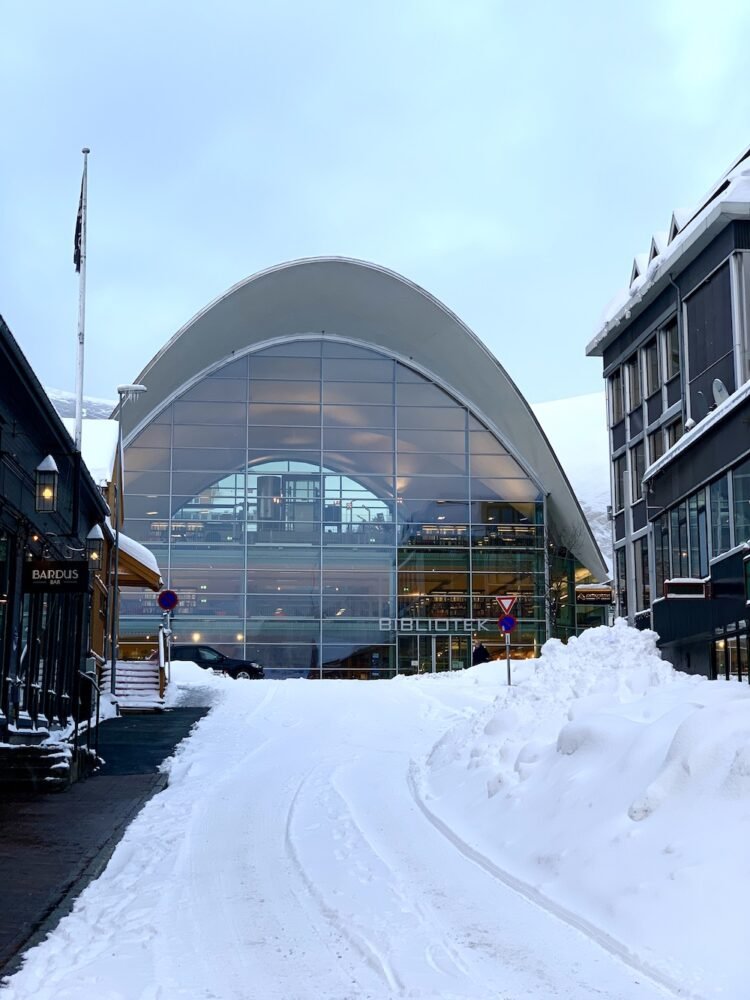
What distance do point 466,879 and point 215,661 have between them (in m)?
32.8

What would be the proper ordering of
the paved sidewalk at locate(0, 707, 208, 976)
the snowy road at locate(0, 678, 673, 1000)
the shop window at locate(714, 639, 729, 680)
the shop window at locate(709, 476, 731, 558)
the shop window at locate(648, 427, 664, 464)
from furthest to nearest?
1. the shop window at locate(648, 427, 664, 464)
2. the shop window at locate(714, 639, 729, 680)
3. the shop window at locate(709, 476, 731, 558)
4. the paved sidewalk at locate(0, 707, 208, 976)
5. the snowy road at locate(0, 678, 673, 1000)

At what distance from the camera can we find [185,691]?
30.2 m

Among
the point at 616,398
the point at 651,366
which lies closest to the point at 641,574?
the point at 651,366

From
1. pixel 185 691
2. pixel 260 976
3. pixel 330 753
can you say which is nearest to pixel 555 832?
pixel 260 976

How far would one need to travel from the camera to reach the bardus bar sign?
44.1 metres

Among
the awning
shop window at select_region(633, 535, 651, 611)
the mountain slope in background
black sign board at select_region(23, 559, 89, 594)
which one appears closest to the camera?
black sign board at select_region(23, 559, 89, 594)

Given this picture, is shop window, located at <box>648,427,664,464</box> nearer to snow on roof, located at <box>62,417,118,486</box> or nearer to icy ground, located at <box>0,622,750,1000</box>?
snow on roof, located at <box>62,417,118,486</box>

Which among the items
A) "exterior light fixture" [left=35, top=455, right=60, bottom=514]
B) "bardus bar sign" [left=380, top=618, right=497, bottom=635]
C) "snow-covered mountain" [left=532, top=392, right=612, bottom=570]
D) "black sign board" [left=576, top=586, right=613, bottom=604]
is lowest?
"bardus bar sign" [left=380, top=618, right=497, bottom=635]

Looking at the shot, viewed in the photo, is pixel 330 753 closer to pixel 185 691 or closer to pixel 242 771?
pixel 242 771

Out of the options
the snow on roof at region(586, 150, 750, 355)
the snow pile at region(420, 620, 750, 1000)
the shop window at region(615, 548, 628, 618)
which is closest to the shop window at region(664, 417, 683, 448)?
the snow on roof at region(586, 150, 750, 355)

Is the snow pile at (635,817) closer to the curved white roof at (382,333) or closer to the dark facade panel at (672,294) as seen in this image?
the dark facade panel at (672,294)

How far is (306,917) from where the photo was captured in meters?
7.39

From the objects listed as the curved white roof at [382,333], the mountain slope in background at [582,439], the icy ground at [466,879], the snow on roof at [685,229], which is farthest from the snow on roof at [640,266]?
the mountain slope in background at [582,439]

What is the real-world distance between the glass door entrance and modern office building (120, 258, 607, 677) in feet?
0.17
